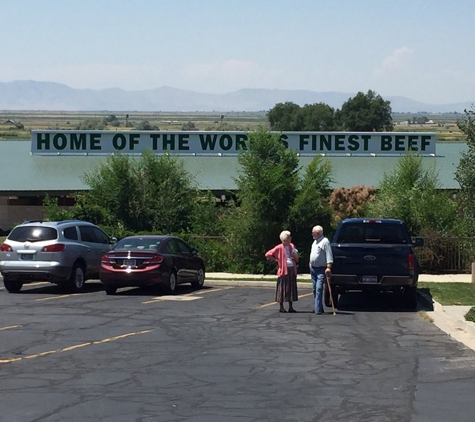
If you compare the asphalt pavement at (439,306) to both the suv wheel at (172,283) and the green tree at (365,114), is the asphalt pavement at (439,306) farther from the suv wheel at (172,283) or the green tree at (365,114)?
the green tree at (365,114)

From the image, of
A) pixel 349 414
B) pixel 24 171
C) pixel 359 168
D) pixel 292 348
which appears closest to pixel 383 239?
pixel 292 348

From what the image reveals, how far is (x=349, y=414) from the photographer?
9969mm

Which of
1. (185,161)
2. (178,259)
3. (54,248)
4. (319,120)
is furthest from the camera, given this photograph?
(319,120)

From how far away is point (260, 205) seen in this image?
1191 inches

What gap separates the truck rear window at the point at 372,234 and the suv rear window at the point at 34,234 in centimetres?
731

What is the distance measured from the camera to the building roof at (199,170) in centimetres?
4478

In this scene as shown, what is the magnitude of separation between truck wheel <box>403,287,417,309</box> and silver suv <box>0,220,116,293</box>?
8.35m

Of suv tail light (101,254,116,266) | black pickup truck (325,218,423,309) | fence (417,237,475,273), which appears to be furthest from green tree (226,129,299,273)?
black pickup truck (325,218,423,309)

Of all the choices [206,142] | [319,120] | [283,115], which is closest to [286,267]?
[206,142]

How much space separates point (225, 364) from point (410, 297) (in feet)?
27.5

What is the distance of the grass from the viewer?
68.1 feet

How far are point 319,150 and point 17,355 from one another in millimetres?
40274

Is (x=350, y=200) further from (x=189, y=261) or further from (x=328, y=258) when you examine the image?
(x=328, y=258)

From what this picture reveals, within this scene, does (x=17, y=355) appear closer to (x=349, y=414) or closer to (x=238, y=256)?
(x=349, y=414)
